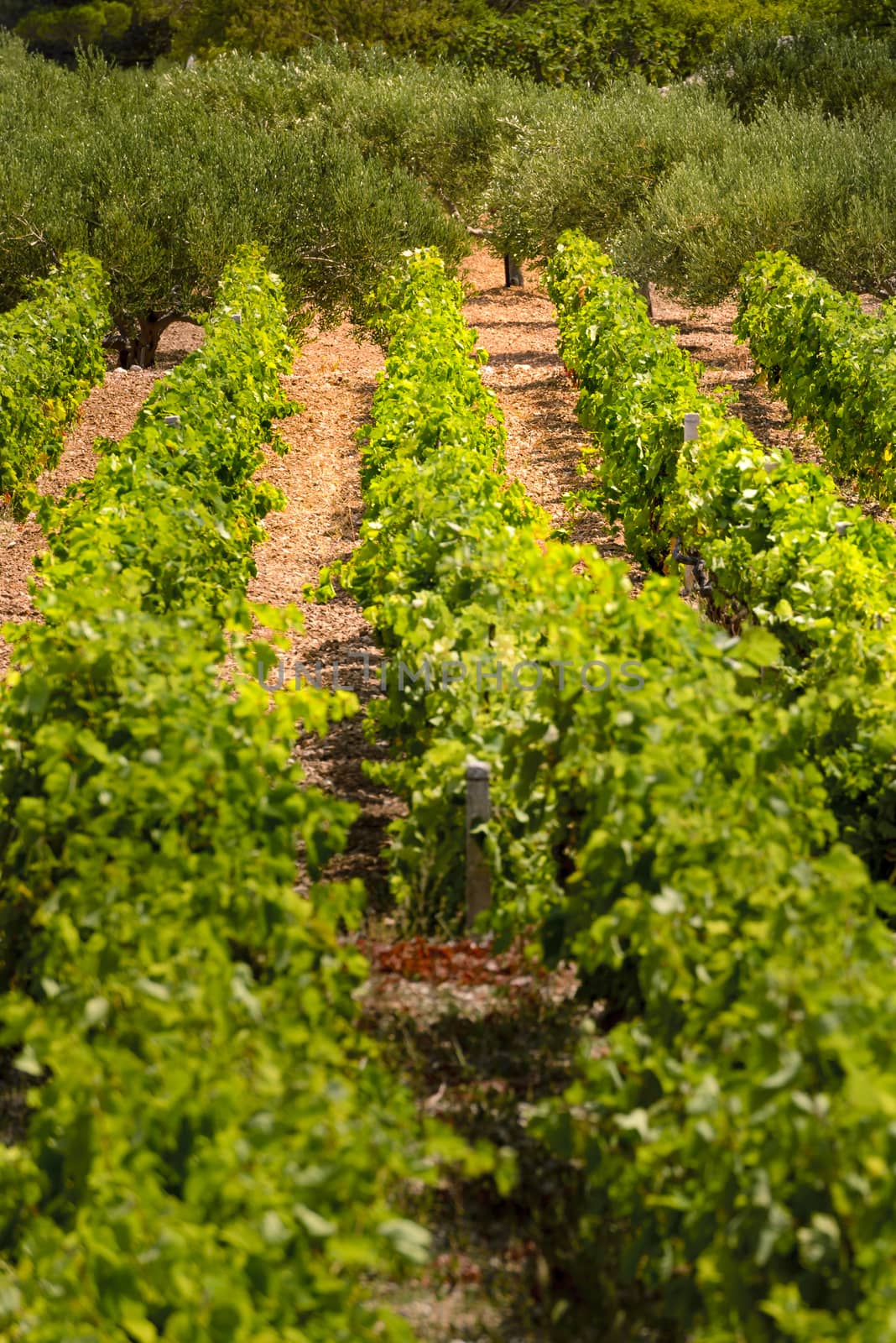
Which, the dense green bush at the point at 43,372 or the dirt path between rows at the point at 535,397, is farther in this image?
the dirt path between rows at the point at 535,397

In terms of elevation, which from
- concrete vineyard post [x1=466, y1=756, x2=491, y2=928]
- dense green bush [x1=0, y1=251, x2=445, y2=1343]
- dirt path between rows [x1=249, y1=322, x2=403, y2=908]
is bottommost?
dirt path between rows [x1=249, y1=322, x2=403, y2=908]

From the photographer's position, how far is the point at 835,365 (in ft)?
30.9

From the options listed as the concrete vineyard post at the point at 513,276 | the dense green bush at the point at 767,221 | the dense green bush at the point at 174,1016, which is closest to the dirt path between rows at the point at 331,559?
the dense green bush at the point at 174,1016

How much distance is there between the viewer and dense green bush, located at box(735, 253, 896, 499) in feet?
29.1

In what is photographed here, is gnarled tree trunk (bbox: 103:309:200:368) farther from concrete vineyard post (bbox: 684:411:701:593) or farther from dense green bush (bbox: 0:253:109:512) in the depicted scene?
concrete vineyard post (bbox: 684:411:701:593)

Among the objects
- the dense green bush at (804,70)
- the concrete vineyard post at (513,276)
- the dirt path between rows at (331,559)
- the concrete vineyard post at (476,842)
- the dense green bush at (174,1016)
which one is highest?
the dense green bush at (804,70)

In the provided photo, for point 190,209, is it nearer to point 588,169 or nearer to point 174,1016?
point 588,169

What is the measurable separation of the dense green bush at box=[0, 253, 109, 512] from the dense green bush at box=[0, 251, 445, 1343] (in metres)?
4.89

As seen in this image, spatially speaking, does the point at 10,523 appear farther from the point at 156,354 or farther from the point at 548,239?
the point at 548,239

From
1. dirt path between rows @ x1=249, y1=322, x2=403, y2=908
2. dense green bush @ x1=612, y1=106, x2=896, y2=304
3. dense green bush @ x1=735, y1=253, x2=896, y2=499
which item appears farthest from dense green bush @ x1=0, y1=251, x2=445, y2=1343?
dense green bush @ x1=612, y1=106, x2=896, y2=304

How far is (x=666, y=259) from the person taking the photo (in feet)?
51.2

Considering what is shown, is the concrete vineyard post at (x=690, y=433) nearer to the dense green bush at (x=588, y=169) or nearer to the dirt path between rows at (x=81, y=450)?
the dirt path between rows at (x=81, y=450)

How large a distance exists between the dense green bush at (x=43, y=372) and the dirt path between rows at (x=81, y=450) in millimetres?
308

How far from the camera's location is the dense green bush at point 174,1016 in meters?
2.35
